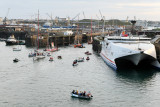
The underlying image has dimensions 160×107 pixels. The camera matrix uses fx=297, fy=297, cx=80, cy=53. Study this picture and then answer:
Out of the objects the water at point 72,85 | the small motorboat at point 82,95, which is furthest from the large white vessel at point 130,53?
the small motorboat at point 82,95

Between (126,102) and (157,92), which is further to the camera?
(157,92)

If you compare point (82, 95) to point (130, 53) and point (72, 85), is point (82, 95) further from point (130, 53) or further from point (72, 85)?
point (130, 53)

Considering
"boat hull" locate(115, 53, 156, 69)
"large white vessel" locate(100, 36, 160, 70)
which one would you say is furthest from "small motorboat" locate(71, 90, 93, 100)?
"boat hull" locate(115, 53, 156, 69)

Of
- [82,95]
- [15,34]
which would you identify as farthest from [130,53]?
[15,34]

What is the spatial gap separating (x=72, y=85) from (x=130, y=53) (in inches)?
757

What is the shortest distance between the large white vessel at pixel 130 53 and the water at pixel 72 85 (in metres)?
2.93

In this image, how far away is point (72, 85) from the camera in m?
57.4

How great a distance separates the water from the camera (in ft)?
155

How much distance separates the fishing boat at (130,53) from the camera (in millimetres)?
70375

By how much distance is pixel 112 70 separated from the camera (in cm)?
7344

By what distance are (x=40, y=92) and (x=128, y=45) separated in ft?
101

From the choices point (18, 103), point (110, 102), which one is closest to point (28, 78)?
point (18, 103)

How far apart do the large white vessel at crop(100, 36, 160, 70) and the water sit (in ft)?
9.63

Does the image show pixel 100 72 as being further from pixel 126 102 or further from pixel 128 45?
pixel 126 102
